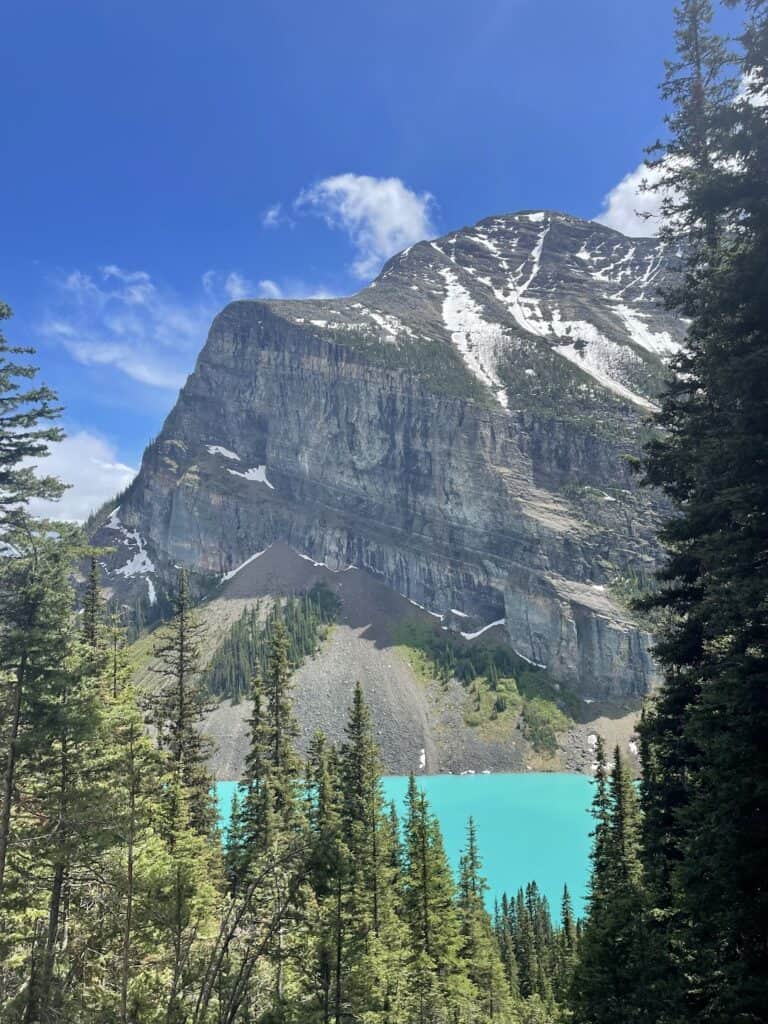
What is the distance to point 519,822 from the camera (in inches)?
3428

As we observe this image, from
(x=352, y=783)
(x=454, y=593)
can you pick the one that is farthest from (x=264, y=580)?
(x=352, y=783)

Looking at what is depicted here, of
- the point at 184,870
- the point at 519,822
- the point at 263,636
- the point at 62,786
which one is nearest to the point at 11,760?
the point at 62,786

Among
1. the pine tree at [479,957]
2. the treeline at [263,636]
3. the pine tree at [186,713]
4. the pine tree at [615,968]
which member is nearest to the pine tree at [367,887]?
the pine tree at [479,957]

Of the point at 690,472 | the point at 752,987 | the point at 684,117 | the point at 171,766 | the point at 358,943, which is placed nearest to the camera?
the point at 752,987

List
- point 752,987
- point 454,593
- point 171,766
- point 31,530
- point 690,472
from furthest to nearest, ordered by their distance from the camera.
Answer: point 454,593 < point 171,766 < point 31,530 < point 690,472 < point 752,987

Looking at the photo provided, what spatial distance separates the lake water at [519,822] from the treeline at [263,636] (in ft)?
109

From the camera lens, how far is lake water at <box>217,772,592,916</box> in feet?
222

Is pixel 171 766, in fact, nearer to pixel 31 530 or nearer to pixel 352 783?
pixel 352 783

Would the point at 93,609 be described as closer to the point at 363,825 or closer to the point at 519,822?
the point at 363,825

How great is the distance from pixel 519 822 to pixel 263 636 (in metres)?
91.5

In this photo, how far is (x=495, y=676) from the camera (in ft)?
500

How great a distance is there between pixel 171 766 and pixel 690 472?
19521 mm

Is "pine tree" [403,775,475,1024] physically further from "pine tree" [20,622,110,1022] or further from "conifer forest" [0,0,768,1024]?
"pine tree" [20,622,110,1022]

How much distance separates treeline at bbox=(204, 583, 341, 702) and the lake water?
33.3 metres
